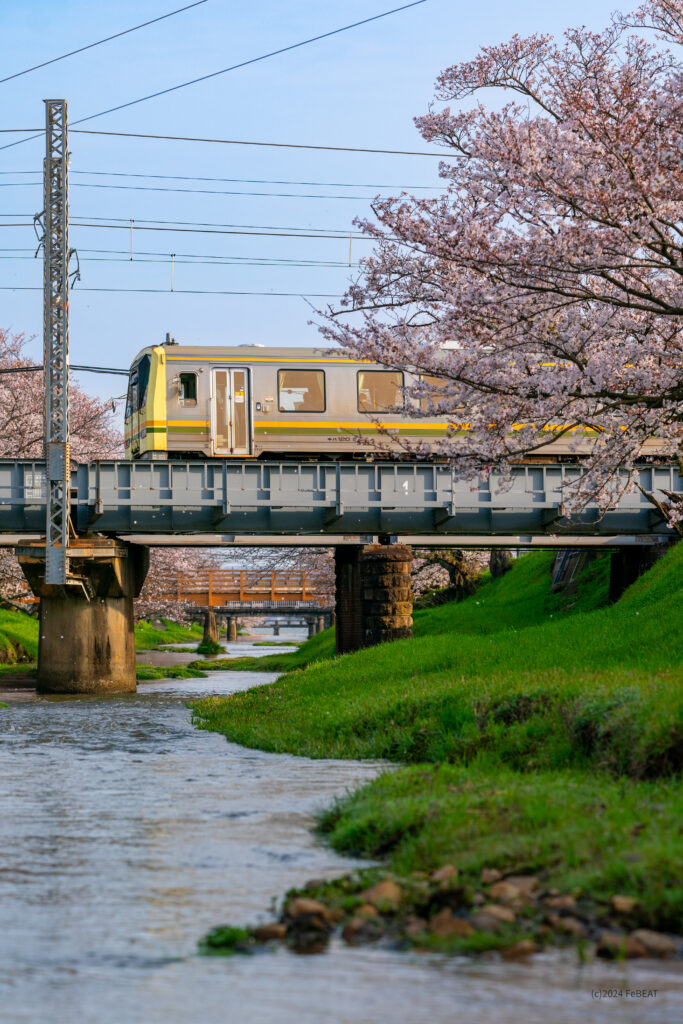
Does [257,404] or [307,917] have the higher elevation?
[257,404]

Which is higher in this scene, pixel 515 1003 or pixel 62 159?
pixel 62 159

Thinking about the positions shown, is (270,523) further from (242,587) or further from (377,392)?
(242,587)

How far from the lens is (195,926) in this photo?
6.21 meters

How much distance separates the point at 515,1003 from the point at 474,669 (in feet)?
43.2

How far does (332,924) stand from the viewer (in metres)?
6.15

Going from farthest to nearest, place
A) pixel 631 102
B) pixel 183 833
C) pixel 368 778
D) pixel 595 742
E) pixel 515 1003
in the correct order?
pixel 631 102
pixel 368 778
pixel 595 742
pixel 183 833
pixel 515 1003

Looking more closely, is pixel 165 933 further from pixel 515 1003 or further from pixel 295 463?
pixel 295 463

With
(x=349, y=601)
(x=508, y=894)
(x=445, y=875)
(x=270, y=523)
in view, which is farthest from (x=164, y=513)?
(x=508, y=894)

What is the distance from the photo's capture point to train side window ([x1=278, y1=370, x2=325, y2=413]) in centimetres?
3194

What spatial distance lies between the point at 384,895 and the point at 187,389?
26.0 m

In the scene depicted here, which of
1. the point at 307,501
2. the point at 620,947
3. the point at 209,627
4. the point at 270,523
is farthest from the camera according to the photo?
the point at 209,627

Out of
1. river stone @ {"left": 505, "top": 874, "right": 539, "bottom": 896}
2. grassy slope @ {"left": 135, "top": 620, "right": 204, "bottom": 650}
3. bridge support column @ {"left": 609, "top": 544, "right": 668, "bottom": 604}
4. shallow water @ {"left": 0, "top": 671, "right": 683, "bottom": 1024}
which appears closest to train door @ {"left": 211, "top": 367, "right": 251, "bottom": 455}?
bridge support column @ {"left": 609, "top": 544, "right": 668, "bottom": 604}

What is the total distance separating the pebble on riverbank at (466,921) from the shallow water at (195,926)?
15 centimetres

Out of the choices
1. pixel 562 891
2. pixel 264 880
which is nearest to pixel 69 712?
pixel 264 880
